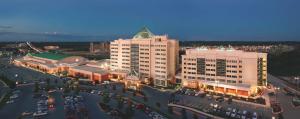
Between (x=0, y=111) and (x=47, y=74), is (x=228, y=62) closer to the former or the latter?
(x=0, y=111)

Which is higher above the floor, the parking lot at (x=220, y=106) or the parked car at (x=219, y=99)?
the parked car at (x=219, y=99)

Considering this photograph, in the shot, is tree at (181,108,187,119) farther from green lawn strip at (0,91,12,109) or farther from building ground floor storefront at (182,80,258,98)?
green lawn strip at (0,91,12,109)

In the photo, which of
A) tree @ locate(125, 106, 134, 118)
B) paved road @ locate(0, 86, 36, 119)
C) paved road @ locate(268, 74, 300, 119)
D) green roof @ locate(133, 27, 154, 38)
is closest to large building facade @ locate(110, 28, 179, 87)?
green roof @ locate(133, 27, 154, 38)

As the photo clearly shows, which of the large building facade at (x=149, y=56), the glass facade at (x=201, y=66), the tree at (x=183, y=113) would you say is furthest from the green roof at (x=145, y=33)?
the tree at (x=183, y=113)

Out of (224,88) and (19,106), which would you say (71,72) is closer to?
(19,106)

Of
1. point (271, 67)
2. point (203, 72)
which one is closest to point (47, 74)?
point (203, 72)

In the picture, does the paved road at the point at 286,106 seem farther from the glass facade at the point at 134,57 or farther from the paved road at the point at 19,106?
the paved road at the point at 19,106
